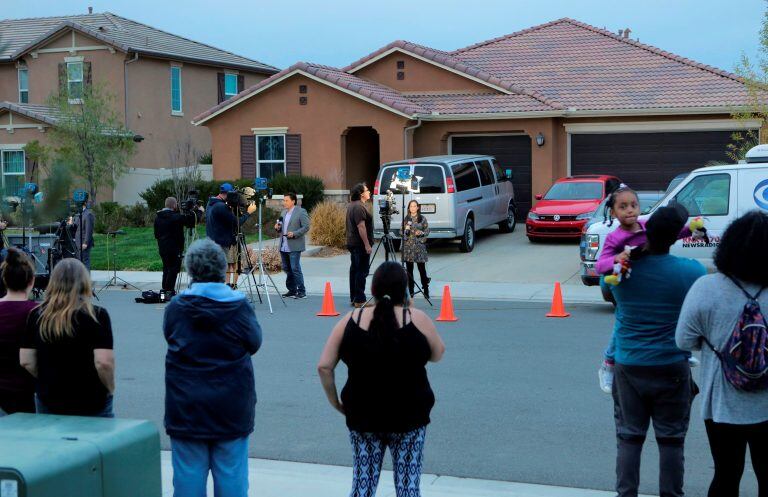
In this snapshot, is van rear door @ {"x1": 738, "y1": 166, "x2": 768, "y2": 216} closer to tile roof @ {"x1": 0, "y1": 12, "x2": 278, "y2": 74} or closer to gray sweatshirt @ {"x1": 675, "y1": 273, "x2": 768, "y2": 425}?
gray sweatshirt @ {"x1": 675, "y1": 273, "x2": 768, "y2": 425}

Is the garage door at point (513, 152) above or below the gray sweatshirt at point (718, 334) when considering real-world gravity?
above

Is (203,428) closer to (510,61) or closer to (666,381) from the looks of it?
(666,381)

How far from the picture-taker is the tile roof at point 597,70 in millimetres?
26125

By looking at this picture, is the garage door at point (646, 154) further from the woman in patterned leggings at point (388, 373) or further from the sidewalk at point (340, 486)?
the woman in patterned leggings at point (388, 373)

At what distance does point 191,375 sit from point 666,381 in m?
2.49

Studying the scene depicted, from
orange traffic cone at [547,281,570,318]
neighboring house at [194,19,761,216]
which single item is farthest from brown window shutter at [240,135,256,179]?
orange traffic cone at [547,281,570,318]

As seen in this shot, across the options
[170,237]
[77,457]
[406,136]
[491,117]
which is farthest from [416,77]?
[77,457]

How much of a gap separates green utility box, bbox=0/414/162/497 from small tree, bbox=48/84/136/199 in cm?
2454

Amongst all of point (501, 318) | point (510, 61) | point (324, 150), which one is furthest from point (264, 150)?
point (501, 318)

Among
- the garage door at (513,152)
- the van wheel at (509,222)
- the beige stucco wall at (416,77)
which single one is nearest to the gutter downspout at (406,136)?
the garage door at (513,152)

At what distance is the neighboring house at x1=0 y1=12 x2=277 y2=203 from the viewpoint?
31797 millimetres

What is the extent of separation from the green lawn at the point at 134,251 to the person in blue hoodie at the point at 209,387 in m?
16.2

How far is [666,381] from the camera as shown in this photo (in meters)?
5.43

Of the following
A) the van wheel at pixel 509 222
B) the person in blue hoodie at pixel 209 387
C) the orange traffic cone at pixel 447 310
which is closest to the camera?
the person in blue hoodie at pixel 209 387
